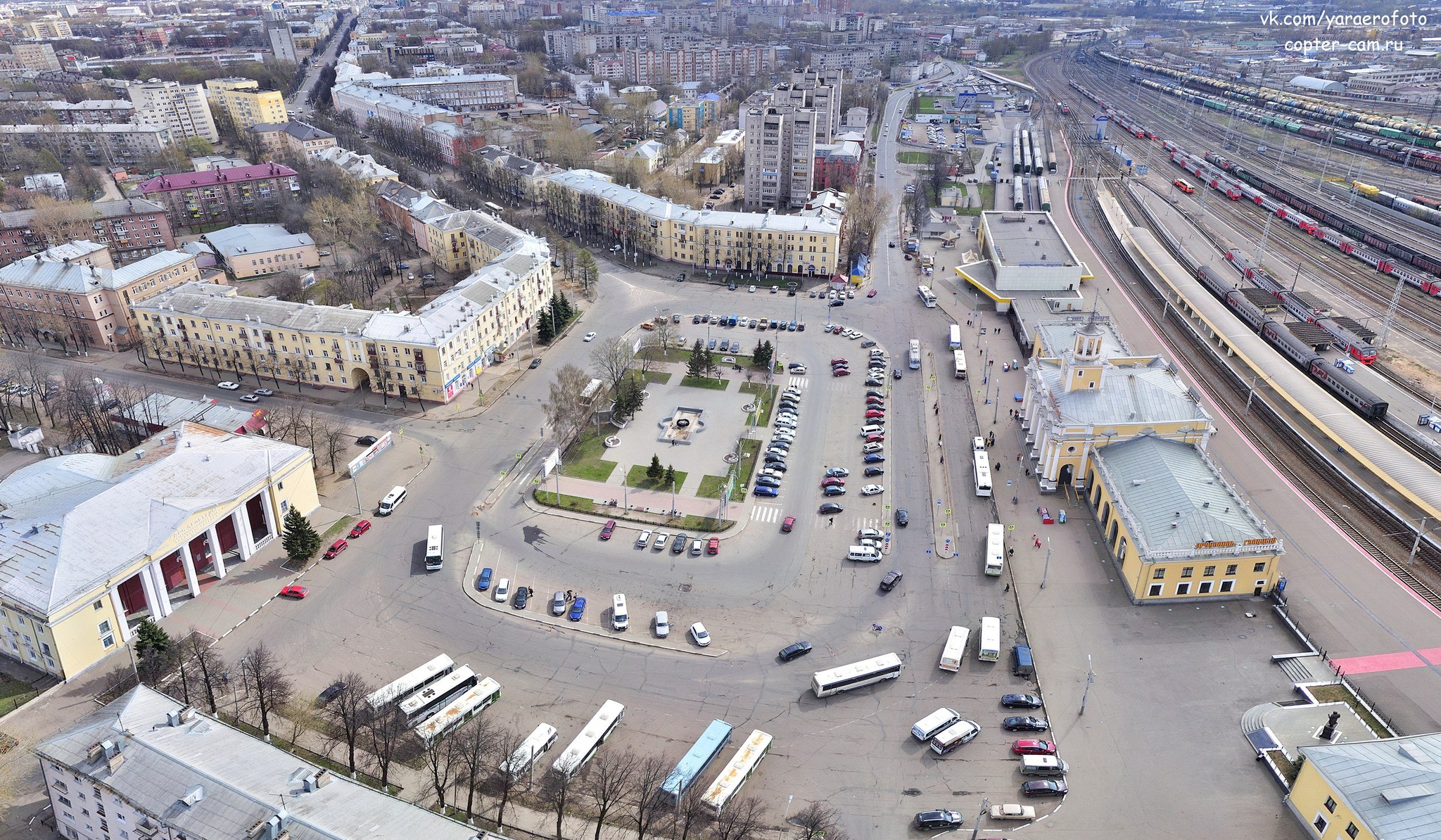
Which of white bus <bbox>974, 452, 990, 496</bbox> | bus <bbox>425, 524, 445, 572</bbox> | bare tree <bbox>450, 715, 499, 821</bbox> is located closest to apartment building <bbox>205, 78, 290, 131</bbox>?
bus <bbox>425, 524, 445, 572</bbox>

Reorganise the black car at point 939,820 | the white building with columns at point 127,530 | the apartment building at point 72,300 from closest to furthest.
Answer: the black car at point 939,820 < the white building with columns at point 127,530 < the apartment building at point 72,300

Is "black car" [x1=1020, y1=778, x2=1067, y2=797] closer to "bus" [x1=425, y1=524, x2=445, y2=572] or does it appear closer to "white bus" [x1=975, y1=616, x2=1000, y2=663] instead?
"white bus" [x1=975, y1=616, x2=1000, y2=663]

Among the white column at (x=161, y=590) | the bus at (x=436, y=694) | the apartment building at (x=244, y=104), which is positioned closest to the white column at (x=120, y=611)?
the white column at (x=161, y=590)

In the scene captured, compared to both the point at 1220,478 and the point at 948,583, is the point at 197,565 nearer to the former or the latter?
the point at 948,583

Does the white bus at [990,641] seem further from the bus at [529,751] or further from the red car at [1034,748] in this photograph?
the bus at [529,751]

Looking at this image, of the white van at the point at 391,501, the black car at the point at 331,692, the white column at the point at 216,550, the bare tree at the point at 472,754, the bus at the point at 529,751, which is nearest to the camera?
the bare tree at the point at 472,754

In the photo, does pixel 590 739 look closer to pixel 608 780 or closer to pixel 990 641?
pixel 608 780

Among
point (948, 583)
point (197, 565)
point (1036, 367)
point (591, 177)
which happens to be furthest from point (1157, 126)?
point (197, 565)

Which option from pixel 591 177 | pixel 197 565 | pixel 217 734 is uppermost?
pixel 591 177
